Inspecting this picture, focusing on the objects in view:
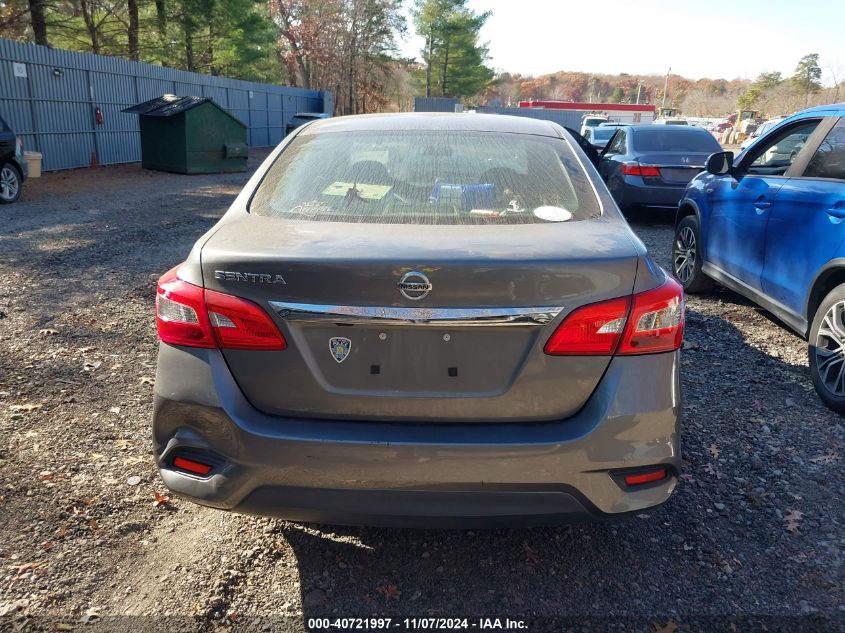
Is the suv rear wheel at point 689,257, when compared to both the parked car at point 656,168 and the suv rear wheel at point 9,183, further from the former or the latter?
the suv rear wheel at point 9,183

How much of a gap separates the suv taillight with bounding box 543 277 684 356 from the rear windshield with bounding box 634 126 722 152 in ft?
30.7

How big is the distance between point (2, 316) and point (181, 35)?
32684mm

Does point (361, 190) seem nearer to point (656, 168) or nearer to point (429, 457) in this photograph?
point (429, 457)

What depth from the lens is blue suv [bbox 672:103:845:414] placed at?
4.02 m

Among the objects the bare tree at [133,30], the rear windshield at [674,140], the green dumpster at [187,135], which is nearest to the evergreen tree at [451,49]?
the bare tree at [133,30]

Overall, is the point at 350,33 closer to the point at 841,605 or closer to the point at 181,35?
the point at 181,35

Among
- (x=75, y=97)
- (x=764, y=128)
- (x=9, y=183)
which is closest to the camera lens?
(x=9, y=183)

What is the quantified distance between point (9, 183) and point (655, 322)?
12378 mm

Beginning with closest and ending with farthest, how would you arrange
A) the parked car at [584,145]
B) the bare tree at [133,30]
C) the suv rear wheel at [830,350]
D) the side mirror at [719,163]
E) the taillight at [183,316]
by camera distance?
the taillight at [183,316] < the parked car at [584,145] < the suv rear wheel at [830,350] < the side mirror at [719,163] < the bare tree at [133,30]

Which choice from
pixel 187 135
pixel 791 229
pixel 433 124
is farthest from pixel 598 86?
pixel 433 124

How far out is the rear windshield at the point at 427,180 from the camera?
2488mm

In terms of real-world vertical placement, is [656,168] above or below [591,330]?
above

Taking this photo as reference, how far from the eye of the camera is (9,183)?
37.6 ft

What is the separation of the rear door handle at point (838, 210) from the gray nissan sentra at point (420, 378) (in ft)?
8.07
